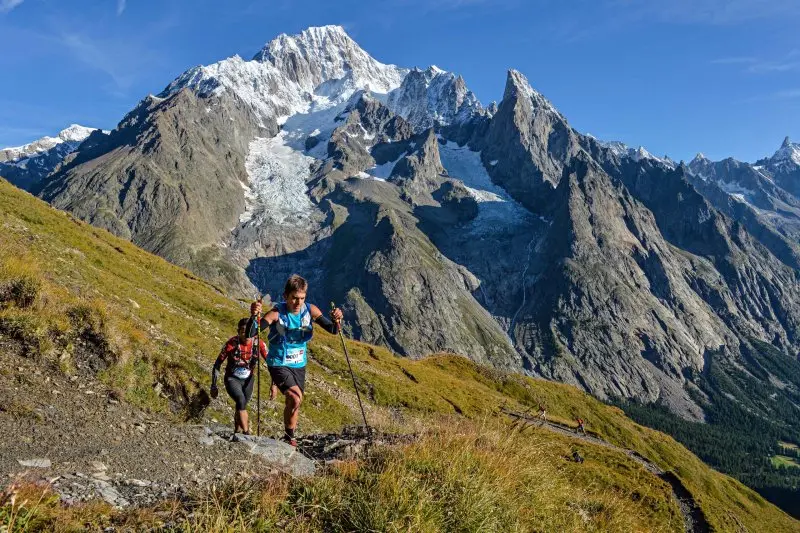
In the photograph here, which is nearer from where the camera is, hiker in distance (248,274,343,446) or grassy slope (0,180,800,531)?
grassy slope (0,180,800,531)

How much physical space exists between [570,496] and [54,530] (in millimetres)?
7942

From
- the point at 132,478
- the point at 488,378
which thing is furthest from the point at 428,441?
the point at 488,378

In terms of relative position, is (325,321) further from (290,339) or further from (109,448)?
(109,448)

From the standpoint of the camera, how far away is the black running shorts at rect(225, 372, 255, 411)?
13.3 meters

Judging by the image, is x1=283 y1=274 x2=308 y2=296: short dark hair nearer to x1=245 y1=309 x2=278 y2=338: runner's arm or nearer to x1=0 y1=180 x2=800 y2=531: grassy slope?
x1=245 y1=309 x2=278 y2=338: runner's arm

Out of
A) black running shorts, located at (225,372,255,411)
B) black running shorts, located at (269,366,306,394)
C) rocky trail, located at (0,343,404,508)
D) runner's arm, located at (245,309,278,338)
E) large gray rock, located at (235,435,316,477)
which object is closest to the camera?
rocky trail, located at (0,343,404,508)

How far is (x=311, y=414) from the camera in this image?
25891 millimetres

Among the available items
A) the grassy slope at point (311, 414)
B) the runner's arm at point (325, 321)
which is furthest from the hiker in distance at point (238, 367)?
the grassy slope at point (311, 414)

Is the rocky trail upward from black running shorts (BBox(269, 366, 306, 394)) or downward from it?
downward

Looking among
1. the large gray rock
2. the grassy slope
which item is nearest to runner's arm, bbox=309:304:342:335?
the grassy slope

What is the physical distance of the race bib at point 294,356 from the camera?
12.1 metres

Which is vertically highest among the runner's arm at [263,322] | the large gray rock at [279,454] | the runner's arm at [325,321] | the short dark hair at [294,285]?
the short dark hair at [294,285]

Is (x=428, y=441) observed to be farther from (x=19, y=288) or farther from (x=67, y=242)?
(x=67, y=242)

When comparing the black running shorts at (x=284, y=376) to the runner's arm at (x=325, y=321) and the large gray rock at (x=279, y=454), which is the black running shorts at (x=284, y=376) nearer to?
the runner's arm at (x=325, y=321)
